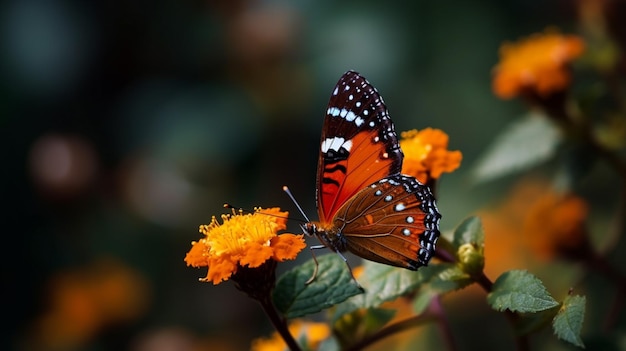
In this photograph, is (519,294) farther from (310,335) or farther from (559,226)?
(559,226)

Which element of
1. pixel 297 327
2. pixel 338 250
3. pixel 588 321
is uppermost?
pixel 338 250

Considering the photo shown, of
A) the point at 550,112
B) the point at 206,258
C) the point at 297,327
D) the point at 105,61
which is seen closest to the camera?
the point at 206,258

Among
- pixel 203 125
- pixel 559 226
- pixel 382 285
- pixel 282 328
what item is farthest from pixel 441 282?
pixel 203 125

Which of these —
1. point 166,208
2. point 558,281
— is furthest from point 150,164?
point 558,281

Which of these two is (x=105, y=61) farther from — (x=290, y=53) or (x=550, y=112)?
(x=550, y=112)

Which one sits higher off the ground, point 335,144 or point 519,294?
point 335,144

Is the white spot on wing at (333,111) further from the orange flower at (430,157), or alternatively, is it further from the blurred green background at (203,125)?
the blurred green background at (203,125)

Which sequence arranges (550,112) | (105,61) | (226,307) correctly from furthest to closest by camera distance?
Answer: (105,61)
(226,307)
(550,112)

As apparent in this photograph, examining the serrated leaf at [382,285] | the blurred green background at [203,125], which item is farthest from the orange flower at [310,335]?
the blurred green background at [203,125]
